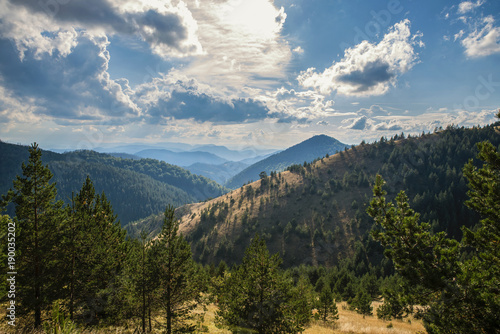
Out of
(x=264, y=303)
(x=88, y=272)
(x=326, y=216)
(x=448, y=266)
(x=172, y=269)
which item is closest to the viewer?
(x=448, y=266)

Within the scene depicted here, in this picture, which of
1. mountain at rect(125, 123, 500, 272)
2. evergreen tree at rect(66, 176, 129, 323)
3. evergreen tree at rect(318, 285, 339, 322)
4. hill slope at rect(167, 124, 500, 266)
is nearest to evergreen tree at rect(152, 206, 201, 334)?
evergreen tree at rect(66, 176, 129, 323)

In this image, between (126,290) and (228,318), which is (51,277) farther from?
(228,318)

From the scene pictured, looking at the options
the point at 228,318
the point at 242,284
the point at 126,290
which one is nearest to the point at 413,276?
the point at 242,284

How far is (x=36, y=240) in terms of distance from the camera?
Answer: 66.3ft

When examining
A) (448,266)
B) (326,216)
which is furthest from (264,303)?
(326,216)

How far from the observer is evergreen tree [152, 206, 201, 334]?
21.0m

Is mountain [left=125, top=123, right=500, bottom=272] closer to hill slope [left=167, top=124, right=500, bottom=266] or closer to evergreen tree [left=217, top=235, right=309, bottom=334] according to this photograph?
hill slope [left=167, top=124, right=500, bottom=266]

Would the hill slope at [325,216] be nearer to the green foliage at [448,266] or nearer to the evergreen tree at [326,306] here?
the evergreen tree at [326,306]

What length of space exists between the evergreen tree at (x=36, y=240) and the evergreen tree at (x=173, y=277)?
28.6ft

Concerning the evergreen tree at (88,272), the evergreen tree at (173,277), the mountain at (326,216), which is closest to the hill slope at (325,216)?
the mountain at (326,216)

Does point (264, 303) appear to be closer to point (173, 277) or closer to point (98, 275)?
point (173, 277)

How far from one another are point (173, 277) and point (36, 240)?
12010 mm

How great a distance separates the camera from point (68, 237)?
70.4 ft

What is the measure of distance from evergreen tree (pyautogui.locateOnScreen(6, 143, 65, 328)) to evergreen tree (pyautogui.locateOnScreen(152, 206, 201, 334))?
343 inches
